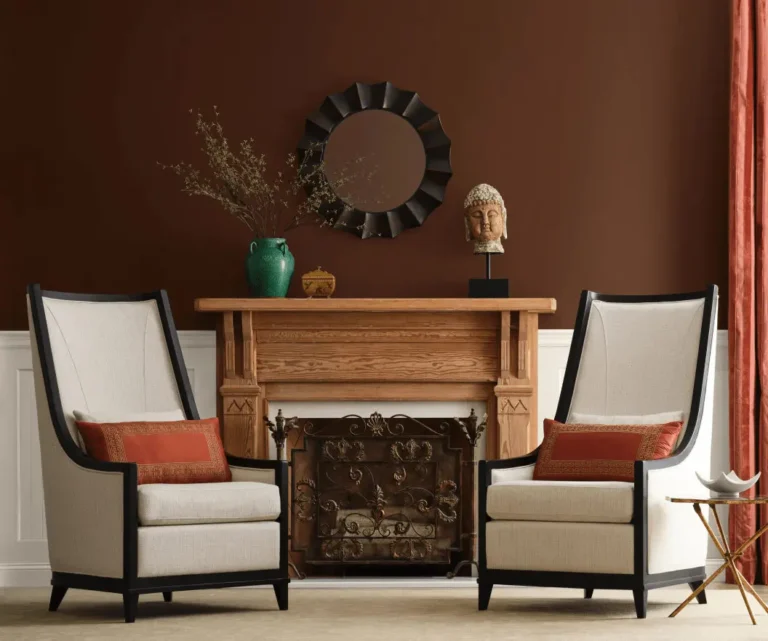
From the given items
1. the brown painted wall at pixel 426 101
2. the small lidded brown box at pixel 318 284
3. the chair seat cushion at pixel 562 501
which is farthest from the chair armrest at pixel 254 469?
the brown painted wall at pixel 426 101

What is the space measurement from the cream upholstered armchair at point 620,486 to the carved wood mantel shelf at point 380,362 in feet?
1.25

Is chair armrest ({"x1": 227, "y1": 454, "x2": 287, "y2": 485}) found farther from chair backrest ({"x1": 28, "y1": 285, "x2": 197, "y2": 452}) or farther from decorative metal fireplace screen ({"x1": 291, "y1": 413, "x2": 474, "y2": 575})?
decorative metal fireplace screen ({"x1": 291, "y1": 413, "x2": 474, "y2": 575})

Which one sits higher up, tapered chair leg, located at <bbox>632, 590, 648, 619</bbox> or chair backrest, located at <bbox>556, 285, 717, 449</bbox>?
chair backrest, located at <bbox>556, 285, 717, 449</bbox>

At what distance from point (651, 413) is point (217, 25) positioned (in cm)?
263

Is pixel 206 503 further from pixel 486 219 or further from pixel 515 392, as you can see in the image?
pixel 486 219

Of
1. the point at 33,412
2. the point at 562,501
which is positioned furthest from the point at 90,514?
the point at 562,501

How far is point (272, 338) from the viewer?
5316 millimetres

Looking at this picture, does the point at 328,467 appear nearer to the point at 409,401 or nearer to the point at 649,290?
the point at 409,401

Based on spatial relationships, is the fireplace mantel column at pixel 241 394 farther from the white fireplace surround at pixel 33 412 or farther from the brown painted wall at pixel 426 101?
the brown painted wall at pixel 426 101

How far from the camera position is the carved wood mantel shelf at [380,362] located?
17.4 feet

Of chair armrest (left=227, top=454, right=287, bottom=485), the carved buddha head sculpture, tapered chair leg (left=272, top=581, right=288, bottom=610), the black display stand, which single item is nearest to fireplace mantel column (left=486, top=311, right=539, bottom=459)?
the black display stand

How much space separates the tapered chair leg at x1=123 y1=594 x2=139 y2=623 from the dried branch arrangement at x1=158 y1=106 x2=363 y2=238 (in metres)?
1.88

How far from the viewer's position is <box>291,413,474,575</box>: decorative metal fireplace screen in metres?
5.30

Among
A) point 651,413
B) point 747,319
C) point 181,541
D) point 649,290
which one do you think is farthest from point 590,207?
point 181,541
